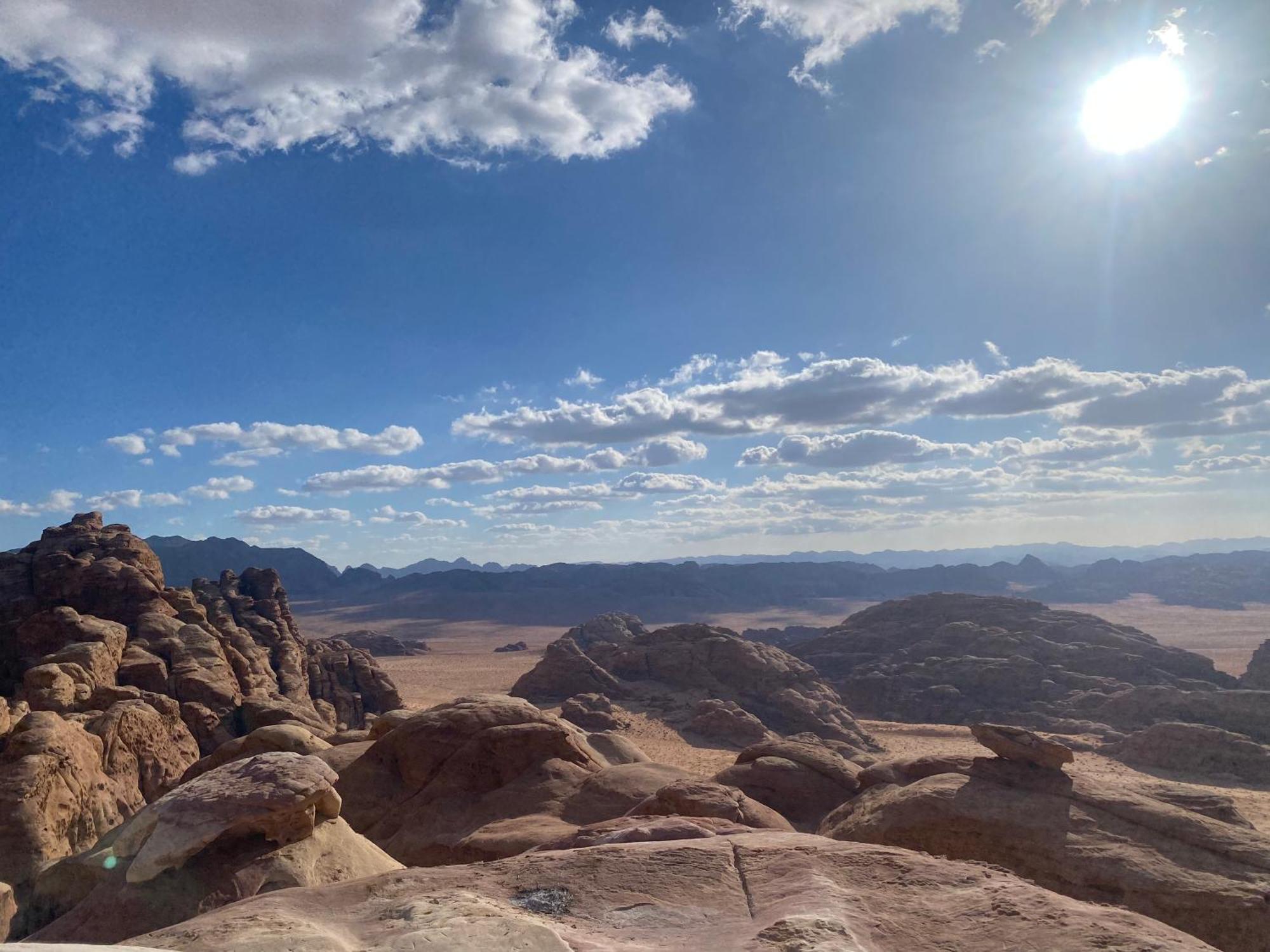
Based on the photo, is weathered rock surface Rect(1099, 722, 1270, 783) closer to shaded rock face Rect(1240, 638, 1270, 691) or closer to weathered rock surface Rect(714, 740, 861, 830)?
shaded rock face Rect(1240, 638, 1270, 691)

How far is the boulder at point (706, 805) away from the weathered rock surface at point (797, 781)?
3466 mm

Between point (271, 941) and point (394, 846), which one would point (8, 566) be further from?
point (271, 941)

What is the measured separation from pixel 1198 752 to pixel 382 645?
7171 centimetres

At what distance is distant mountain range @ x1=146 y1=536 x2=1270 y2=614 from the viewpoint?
484ft

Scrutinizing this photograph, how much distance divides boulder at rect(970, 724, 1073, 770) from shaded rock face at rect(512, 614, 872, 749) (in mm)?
24547

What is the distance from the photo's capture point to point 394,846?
15.0 meters

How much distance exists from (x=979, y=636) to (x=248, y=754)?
50216 millimetres

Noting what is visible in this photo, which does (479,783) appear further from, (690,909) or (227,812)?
(690,909)

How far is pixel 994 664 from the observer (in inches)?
1866

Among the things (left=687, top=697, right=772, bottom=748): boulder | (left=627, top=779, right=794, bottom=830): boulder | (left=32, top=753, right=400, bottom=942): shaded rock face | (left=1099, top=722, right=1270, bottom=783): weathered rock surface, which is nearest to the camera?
(left=32, top=753, right=400, bottom=942): shaded rock face

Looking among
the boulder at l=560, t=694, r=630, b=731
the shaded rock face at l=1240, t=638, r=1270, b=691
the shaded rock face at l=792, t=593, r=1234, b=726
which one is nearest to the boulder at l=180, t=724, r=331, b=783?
the boulder at l=560, t=694, r=630, b=731

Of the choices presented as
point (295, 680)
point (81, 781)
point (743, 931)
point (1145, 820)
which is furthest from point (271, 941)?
point (295, 680)

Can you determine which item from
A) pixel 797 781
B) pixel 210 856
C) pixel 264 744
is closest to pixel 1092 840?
pixel 797 781

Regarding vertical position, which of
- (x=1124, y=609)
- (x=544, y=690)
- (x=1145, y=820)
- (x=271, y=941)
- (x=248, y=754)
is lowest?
(x=1124, y=609)
